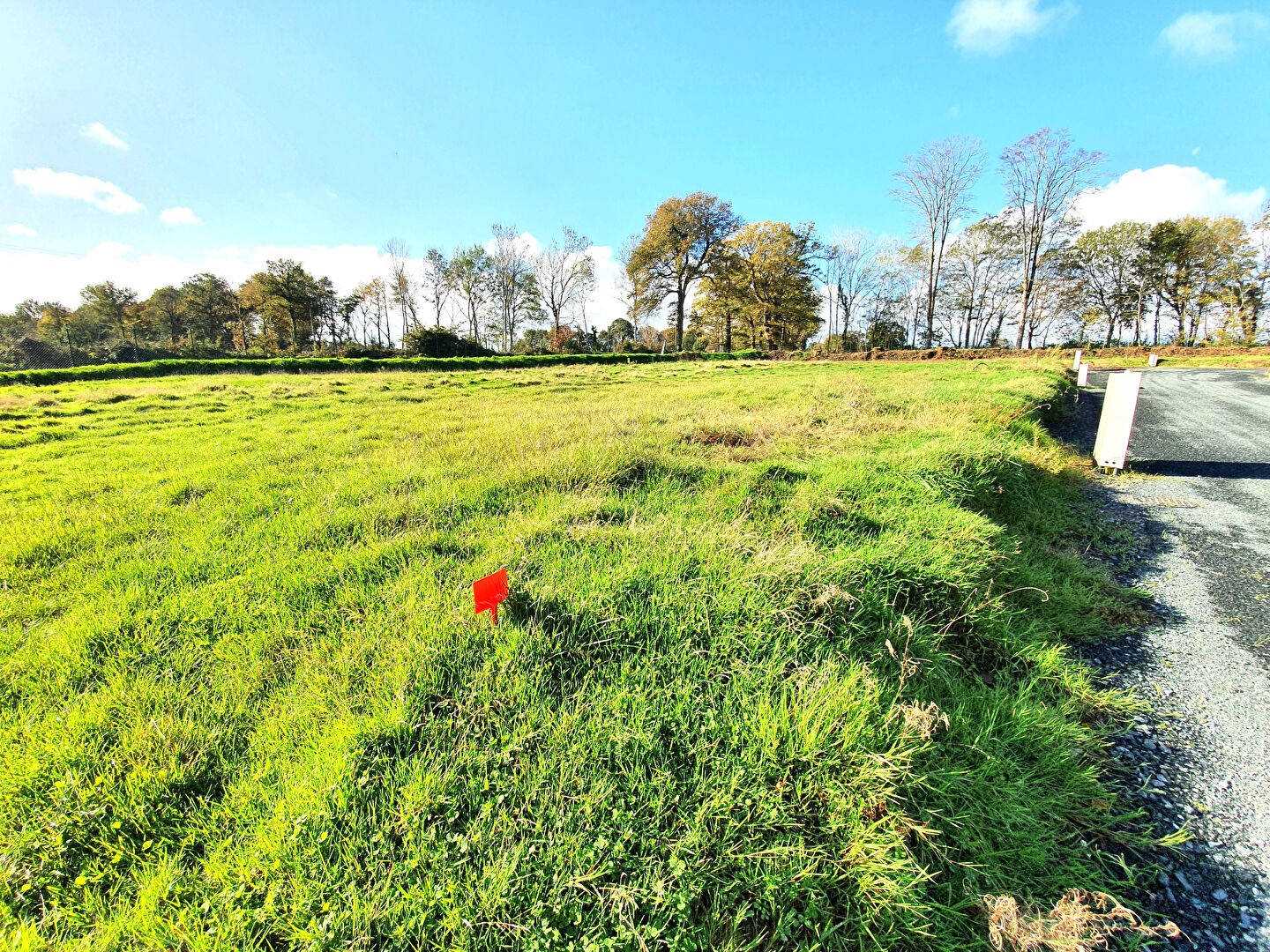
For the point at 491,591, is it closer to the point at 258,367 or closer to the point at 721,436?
the point at 721,436

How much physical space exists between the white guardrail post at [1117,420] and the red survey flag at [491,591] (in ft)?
27.7

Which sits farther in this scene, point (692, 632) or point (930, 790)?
point (692, 632)

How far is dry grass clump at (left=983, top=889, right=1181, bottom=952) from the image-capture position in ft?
4.84

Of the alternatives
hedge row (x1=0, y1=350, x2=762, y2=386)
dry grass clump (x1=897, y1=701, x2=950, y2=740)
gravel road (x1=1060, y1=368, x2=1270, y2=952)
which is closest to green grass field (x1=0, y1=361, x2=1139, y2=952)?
dry grass clump (x1=897, y1=701, x2=950, y2=740)

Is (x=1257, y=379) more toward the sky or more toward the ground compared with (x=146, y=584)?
more toward the sky

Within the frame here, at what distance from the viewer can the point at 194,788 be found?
172 cm

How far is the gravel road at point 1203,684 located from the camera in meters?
1.83

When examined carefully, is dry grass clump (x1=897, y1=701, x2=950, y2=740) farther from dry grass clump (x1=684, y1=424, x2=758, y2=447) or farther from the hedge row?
the hedge row

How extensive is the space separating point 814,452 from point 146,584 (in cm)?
596

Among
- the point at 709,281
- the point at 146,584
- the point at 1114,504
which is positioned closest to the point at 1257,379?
the point at 1114,504

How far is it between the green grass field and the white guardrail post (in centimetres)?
385

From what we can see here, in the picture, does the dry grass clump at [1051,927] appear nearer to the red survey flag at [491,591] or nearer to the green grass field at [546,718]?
the green grass field at [546,718]

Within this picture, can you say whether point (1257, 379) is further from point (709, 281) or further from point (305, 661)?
point (709, 281)

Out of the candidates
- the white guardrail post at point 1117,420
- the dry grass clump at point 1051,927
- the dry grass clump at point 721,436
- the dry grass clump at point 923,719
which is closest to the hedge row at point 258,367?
the dry grass clump at point 721,436
